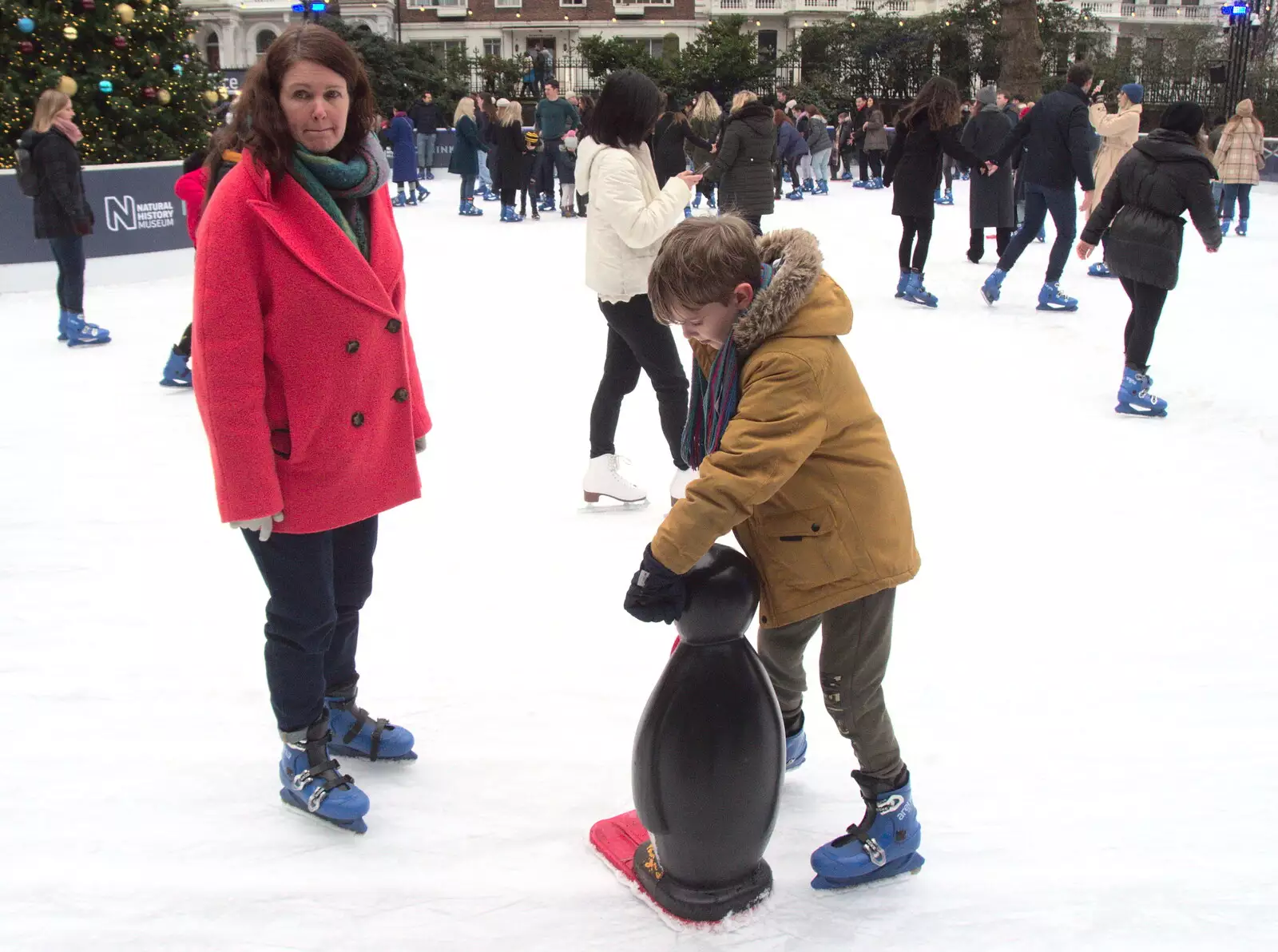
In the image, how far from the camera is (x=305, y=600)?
2205 mm

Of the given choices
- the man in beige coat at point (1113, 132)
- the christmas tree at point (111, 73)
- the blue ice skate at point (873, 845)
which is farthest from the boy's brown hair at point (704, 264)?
the christmas tree at point (111, 73)

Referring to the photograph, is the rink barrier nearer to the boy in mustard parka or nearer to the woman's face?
the woman's face

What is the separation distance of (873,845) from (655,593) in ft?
2.33

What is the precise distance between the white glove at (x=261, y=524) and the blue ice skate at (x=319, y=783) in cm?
46

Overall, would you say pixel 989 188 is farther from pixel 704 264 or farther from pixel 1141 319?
pixel 704 264

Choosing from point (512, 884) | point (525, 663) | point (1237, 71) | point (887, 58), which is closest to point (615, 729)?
point (525, 663)

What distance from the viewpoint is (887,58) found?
100ft

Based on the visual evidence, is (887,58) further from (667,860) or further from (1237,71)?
(667,860)

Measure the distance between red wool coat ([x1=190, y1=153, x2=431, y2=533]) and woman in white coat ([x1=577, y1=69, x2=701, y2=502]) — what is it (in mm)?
1534

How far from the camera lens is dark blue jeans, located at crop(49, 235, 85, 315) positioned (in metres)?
6.95

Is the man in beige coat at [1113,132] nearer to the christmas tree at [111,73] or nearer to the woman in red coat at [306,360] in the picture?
the woman in red coat at [306,360]

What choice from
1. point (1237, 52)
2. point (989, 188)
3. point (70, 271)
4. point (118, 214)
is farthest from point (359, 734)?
point (1237, 52)

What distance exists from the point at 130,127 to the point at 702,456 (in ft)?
30.9

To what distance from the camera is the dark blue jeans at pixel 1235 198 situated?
1197 centimetres
